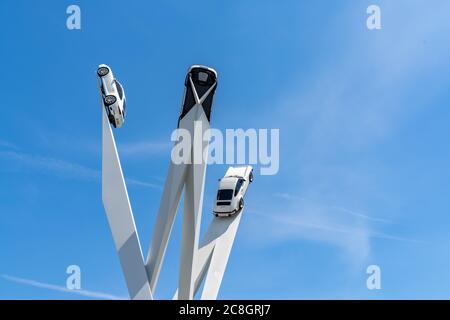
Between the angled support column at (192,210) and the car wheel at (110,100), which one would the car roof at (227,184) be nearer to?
the angled support column at (192,210)

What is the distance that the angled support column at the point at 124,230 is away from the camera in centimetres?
2502

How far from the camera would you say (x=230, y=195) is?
117 ft

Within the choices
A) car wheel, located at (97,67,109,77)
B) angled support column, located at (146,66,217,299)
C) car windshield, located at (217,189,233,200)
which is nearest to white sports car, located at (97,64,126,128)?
car wheel, located at (97,67,109,77)

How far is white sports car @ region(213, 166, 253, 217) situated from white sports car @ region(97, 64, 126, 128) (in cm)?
997

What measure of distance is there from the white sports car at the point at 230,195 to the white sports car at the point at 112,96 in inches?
392

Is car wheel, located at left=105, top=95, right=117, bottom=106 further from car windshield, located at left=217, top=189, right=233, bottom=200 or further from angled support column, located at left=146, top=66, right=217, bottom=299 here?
car windshield, located at left=217, top=189, right=233, bottom=200

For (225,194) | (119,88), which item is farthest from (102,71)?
(225,194)

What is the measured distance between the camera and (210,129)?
2761cm

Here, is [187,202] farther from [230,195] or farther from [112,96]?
[230,195]

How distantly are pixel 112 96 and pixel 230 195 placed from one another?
11.3 meters

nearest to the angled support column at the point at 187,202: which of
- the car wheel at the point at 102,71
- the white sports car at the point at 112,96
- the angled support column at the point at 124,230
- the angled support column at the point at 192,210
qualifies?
the angled support column at the point at 192,210
